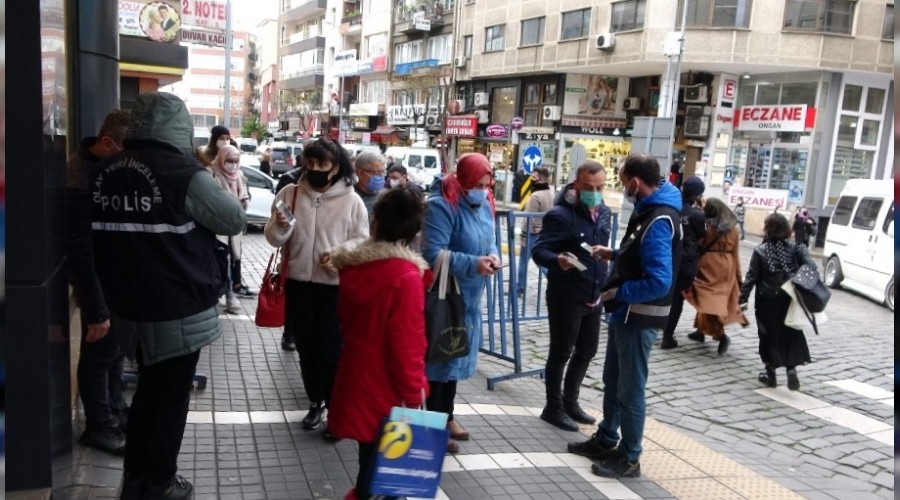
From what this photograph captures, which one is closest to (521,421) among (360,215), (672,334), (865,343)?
(360,215)

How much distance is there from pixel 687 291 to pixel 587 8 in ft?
85.0

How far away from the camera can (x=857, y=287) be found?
1345cm

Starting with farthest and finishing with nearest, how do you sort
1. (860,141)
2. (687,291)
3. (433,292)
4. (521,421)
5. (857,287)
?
(860,141) → (857,287) → (687,291) → (521,421) → (433,292)

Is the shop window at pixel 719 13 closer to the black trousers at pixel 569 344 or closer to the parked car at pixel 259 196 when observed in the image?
the parked car at pixel 259 196

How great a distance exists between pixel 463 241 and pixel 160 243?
188cm

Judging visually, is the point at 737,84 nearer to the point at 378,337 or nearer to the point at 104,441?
the point at 378,337

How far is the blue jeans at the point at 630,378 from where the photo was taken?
4.33 metres

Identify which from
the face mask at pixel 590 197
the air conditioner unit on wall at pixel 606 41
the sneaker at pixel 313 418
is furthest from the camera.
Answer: the air conditioner unit on wall at pixel 606 41

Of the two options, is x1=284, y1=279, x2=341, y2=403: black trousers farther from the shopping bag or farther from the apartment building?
the apartment building

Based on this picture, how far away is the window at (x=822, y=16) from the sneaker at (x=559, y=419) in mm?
25151

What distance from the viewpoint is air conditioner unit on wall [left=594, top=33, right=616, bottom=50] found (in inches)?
1151

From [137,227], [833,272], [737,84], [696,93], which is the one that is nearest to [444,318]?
[137,227]

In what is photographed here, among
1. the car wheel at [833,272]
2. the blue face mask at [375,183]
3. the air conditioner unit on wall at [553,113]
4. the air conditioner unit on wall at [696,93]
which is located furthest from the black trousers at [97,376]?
the air conditioner unit on wall at [553,113]

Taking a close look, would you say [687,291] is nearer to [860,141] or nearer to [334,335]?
[334,335]
